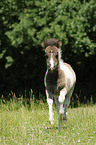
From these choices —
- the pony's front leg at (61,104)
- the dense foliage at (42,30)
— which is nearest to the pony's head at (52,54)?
the pony's front leg at (61,104)

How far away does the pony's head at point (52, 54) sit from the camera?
560 centimetres

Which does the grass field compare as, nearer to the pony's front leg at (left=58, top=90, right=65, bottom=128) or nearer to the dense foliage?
the pony's front leg at (left=58, top=90, right=65, bottom=128)

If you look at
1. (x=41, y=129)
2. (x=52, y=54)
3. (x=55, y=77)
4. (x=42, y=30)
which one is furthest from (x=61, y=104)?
(x=42, y=30)

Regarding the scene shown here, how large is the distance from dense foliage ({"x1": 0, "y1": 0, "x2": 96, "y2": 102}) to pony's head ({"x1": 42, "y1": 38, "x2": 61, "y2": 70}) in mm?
5372

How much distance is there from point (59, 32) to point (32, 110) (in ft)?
14.6

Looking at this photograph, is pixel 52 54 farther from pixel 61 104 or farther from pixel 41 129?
pixel 41 129

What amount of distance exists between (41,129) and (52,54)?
2084 millimetres

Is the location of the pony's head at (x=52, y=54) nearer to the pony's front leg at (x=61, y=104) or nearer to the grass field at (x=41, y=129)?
the pony's front leg at (x=61, y=104)

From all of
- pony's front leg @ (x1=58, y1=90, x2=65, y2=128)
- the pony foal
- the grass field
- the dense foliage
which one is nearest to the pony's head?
the pony foal

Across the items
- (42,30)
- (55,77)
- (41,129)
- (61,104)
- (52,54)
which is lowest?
(41,129)

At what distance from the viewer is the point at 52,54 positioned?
568 cm

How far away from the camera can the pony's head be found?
18.4 ft

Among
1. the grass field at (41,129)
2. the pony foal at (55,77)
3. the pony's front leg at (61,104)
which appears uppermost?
the pony foal at (55,77)

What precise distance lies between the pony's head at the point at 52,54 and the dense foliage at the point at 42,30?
17.6 ft
